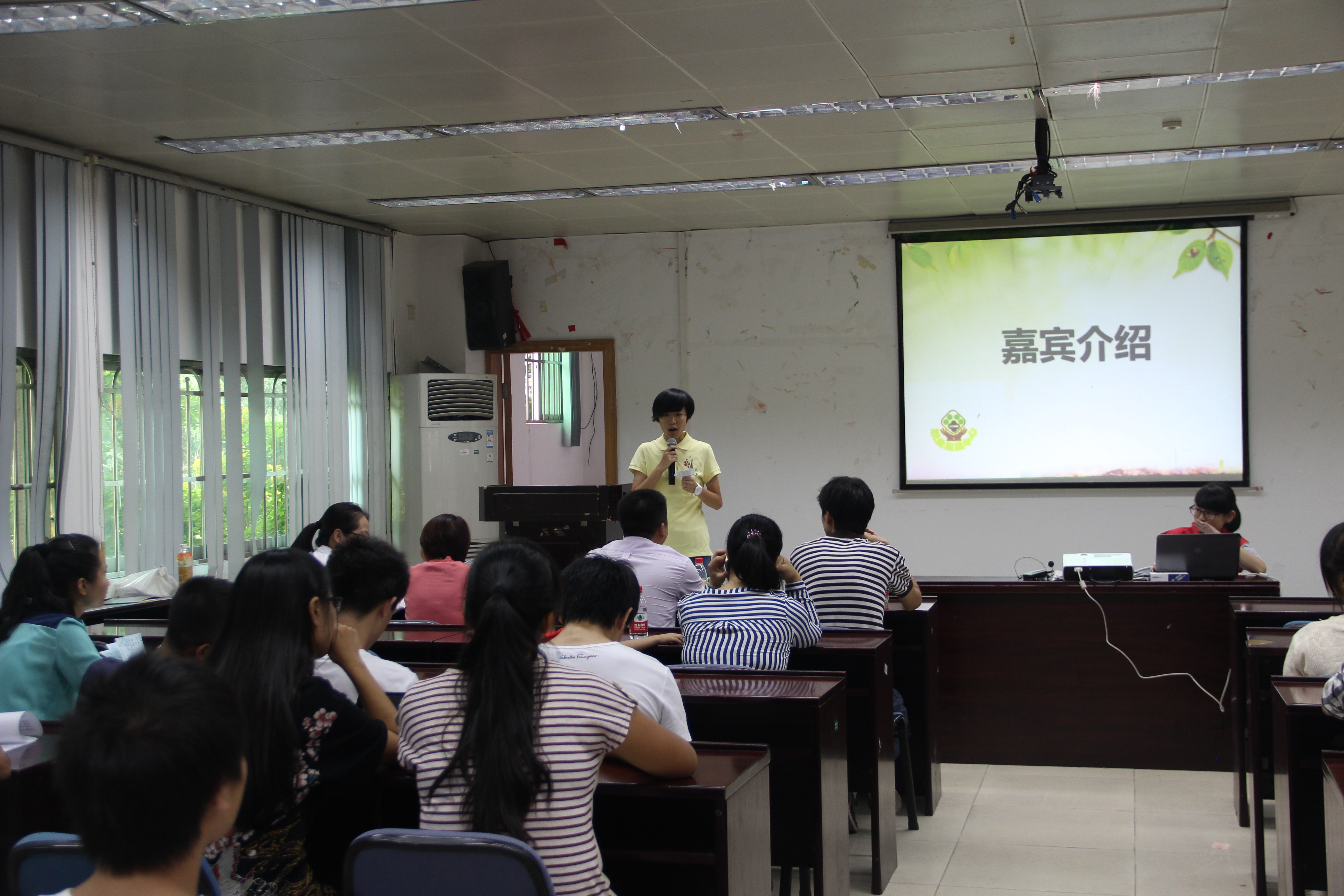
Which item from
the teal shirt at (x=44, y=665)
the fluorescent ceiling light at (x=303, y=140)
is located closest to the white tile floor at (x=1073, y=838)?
the teal shirt at (x=44, y=665)

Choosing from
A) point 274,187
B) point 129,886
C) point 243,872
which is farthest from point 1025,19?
point 274,187

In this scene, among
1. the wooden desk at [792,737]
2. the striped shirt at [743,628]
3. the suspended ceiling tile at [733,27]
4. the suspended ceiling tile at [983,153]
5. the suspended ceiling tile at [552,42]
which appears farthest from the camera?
the suspended ceiling tile at [983,153]

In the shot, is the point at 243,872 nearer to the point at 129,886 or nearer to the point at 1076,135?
the point at 129,886

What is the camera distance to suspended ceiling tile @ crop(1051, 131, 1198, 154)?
5387 mm

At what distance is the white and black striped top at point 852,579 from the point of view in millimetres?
4027

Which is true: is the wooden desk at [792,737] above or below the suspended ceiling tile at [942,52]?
below

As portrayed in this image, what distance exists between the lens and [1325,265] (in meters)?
6.84

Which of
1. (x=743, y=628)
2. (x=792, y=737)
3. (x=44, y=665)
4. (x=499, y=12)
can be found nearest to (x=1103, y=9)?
(x=499, y=12)

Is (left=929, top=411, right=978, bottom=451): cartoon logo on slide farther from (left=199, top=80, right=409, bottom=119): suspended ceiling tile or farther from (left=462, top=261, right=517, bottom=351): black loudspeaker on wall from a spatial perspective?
(left=199, top=80, right=409, bottom=119): suspended ceiling tile

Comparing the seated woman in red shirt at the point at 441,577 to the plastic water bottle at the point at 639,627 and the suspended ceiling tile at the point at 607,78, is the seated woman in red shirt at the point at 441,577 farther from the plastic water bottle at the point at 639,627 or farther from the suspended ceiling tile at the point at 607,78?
the suspended ceiling tile at the point at 607,78

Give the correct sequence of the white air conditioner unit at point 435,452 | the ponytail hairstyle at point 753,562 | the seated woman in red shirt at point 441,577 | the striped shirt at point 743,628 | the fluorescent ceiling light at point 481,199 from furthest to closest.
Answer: the white air conditioner unit at point 435,452, the fluorescent ceiling light at point 481,199, the seated woman in red shirt at point 441,577, the ponytail hairstyle at point 753,562, the striped shirt at point 743,628

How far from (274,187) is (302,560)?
4694mm

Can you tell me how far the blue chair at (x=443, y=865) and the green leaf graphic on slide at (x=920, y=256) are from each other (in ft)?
20.7

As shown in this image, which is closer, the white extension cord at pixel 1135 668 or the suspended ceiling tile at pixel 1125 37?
the suspended ceiling tile at pixel 1125 37
